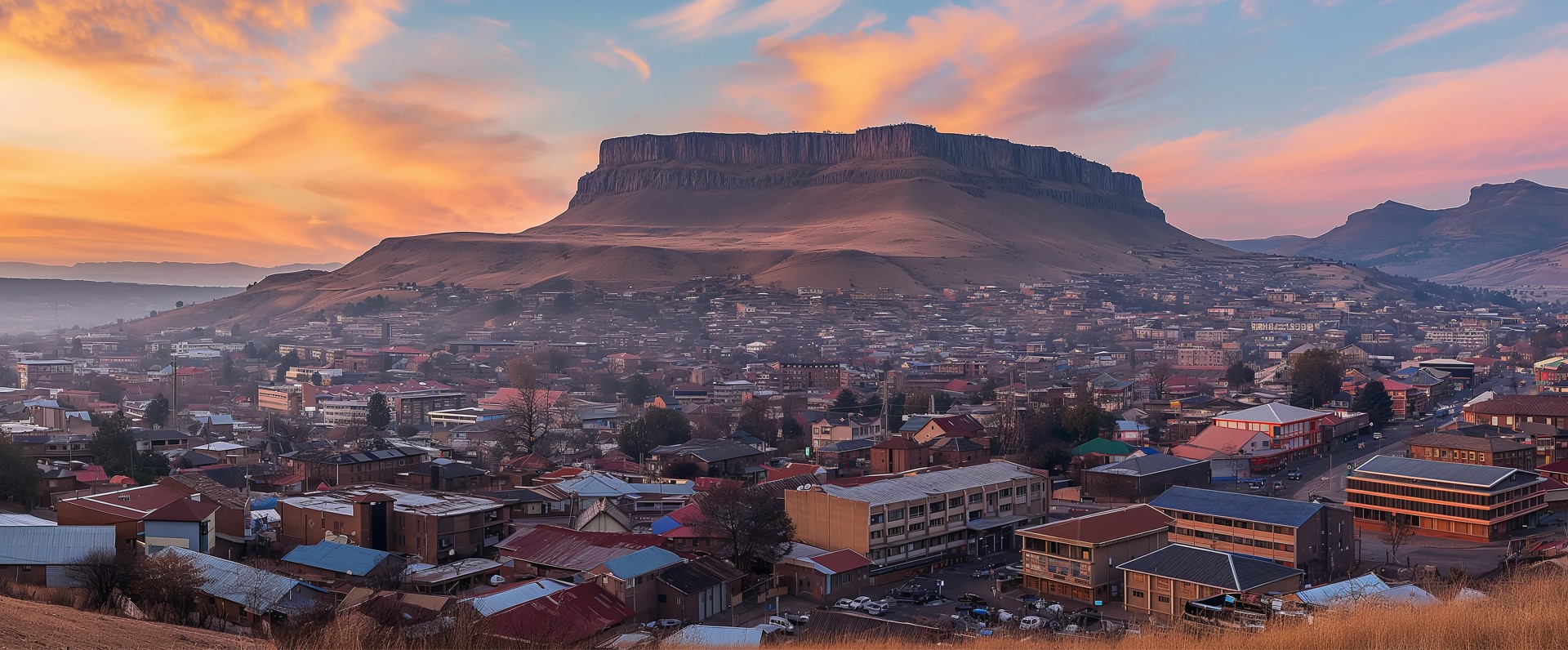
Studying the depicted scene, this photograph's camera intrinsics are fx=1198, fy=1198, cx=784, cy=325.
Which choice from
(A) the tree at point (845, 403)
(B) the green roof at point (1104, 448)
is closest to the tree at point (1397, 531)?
(B) the green roof at point (1104, 448)

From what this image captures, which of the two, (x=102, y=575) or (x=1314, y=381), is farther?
(x=1314, y=381)

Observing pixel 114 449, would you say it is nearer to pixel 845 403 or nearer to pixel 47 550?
pixel 47 550

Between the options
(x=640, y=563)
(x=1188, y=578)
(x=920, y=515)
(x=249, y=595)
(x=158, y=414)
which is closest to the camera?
(x=249, y=595)

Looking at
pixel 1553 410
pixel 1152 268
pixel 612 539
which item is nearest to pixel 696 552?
pixel 612 539

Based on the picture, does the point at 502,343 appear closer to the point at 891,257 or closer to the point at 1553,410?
the point at 891,257

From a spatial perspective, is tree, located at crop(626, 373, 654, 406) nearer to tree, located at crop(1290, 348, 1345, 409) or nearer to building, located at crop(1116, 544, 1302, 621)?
tree, located at crop(1290, 348, 1345, 409)

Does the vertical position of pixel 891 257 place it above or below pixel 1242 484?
above

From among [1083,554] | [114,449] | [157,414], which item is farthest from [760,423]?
[1083,554]

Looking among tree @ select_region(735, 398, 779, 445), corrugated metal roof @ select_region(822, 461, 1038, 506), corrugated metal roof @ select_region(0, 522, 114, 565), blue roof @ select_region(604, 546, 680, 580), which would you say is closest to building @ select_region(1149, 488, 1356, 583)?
corrugated metal roof @ select_region(822, 461, 1038, 506)

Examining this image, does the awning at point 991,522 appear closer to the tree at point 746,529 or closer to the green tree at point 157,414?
the tree at point 746,529
